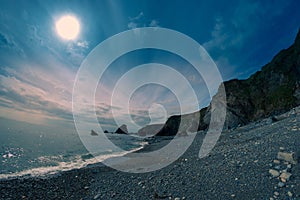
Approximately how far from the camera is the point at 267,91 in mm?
36562

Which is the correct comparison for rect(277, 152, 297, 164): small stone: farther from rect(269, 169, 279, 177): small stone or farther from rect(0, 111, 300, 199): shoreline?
rect(269, 169, 279, 177): small stone

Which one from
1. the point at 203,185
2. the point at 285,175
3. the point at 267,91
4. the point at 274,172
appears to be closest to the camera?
the point at 285,175

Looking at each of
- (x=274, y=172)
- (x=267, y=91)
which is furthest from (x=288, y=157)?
(x=267, y=91)

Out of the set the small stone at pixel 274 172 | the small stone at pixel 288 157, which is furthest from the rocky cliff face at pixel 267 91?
the small stone at pixel 274 172

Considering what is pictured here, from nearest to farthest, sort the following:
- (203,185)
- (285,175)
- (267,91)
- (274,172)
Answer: (285,175)
(274,172)
(203,185)
(267,91)

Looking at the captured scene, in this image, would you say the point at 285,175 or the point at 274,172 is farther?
the point at 274,172

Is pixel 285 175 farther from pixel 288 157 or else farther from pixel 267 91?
pixel 267 91

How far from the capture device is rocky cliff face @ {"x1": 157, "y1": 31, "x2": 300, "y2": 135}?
3033 cm

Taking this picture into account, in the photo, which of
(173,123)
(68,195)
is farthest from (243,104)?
(68,195)

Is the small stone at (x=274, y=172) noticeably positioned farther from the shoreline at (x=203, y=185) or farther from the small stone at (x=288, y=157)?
the small stone at (x=288, y=157)

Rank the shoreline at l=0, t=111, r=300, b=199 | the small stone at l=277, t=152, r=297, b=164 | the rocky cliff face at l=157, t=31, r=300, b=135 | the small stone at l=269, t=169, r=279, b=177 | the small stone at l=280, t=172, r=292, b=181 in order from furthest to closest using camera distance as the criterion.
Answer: the rocky cliff face at l=157, t=31, r=300, b=135 → the small stone at l=277, t=152, r=297, b=164 → the small stone at l=269, t=169, r=279, b=177 → the shoreline at l=0, t=111, r=300, b=199 → the small stone at l=280, t=172, r=292, b=181

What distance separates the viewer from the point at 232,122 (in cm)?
3953

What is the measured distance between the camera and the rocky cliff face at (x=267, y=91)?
30.3 m

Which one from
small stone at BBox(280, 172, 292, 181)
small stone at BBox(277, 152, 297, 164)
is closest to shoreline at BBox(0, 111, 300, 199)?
small stone at BBox(280, 172, 292, 181)
